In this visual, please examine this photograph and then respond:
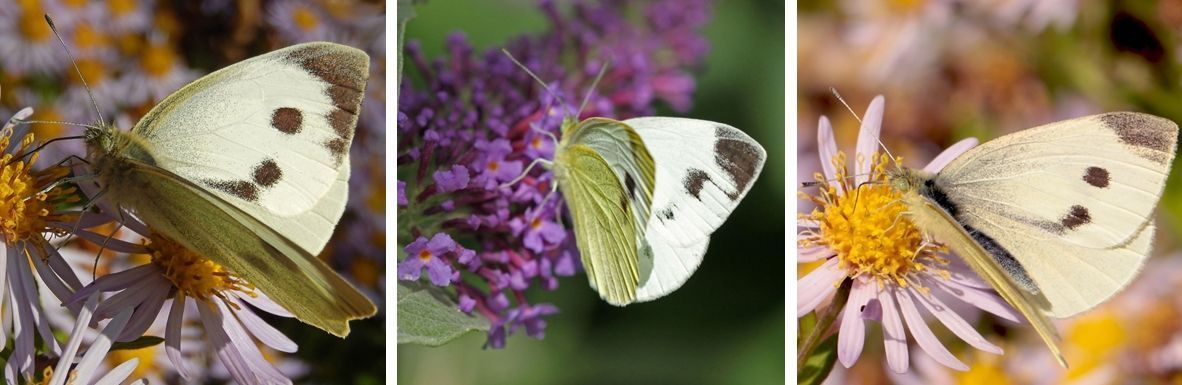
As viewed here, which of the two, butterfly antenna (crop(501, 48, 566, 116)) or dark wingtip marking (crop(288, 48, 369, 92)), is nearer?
dark wingtip marking (crop(288, 48, 369, 92))

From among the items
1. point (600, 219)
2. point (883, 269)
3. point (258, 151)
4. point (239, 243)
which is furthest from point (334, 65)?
point (883, 269)

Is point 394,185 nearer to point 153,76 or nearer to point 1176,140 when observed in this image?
point 153,76

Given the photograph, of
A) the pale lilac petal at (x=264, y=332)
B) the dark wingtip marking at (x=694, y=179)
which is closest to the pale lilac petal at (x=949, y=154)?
the dark wingtip marking at (x=694, y=179)

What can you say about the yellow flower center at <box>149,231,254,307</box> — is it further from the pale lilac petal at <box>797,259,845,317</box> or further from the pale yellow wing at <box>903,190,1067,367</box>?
the pale yellow wing at <box>903,190,1067,367</box>

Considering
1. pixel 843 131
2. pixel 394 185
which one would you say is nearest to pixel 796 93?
pixel 843 131

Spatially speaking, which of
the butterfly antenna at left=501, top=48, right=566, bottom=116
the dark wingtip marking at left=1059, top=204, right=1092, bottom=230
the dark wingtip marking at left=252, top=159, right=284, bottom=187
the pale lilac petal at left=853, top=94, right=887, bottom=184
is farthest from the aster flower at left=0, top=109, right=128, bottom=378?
the dark wingtip marking at left=1059, top=204, right=1092, bottom=230

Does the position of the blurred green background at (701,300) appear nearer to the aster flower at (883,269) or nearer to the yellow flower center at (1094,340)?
the aster flower at (883,269)
